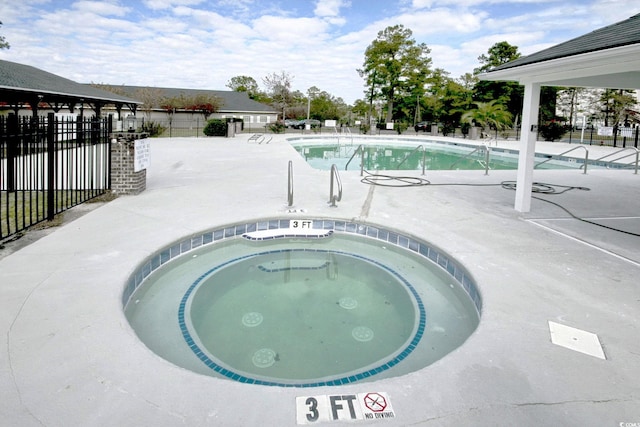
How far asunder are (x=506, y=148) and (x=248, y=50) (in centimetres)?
3318

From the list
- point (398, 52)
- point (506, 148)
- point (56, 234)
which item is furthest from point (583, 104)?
point (56, 234)

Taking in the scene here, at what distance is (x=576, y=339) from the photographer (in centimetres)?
310

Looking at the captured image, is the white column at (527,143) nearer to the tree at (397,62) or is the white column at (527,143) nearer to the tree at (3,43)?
the tree at (3,43)

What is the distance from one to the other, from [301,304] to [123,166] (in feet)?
17.1

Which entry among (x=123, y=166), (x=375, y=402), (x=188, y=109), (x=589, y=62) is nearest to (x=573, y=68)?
(x=589, y=62)

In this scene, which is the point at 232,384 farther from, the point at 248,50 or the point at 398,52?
the point at 248,50

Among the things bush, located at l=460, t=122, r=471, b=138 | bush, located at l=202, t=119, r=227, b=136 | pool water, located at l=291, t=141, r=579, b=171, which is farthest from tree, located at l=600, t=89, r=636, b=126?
bush, located at l=202, t=119, r=227, b=136

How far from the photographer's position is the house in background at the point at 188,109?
3778 centimetres

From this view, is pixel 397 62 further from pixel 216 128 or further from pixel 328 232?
pixel 328 232

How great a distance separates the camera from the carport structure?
4797 mm

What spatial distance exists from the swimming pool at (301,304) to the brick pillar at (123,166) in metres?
2.94

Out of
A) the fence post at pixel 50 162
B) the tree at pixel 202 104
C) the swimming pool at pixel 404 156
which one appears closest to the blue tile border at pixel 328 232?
the fence post at pixel 50 162

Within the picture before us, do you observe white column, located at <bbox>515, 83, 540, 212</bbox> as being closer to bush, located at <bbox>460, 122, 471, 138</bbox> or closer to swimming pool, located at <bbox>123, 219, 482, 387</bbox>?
swimming pool, located at <bbox>123, 219, 482, 387</bbox>

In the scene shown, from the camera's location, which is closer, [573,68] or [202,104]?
[573,68]
